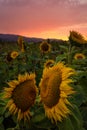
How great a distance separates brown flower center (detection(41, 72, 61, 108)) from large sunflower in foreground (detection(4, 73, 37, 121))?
18cm

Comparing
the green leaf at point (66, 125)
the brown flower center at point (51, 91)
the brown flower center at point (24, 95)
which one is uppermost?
the brown flower center at point (51, 91)

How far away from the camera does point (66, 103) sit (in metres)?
2.36

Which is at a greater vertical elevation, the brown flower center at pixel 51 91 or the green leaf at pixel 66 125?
the brown flower center at pixel 51 91

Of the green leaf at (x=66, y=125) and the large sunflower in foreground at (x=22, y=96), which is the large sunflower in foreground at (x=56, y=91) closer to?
the green leaf at (x=66, y=125)

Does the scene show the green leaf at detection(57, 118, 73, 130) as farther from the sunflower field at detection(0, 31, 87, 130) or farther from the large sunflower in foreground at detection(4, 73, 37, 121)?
the large sunflower in foreground at detection(4, 73, 37, 121)

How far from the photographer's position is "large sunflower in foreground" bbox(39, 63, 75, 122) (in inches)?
91.7

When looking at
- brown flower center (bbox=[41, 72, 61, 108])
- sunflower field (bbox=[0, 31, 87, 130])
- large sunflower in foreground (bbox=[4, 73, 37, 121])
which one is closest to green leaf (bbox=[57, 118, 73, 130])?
sunflower field (bbox=[0, 31, 87, 130])

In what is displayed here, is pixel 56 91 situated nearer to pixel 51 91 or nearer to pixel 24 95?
pixel 51 91

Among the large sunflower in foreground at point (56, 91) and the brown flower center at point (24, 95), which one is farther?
the brown flower center at point (24, 95)

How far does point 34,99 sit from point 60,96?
0.29 m

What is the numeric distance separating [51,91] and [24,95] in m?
0.30

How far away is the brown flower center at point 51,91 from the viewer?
242cm

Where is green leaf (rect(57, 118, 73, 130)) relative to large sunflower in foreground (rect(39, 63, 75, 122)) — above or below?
below

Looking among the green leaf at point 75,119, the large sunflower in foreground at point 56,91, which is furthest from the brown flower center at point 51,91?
the green leaf at point 75,119
